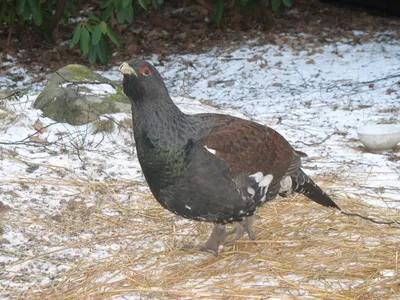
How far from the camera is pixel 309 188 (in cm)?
418

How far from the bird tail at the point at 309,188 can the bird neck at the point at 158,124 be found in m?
0.96

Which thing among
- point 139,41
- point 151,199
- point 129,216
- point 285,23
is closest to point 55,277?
point 129,216

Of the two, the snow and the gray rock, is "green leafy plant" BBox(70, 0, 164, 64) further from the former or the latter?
the gray rock

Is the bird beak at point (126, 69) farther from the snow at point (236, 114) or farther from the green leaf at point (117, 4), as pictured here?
the green leaf at point (117, 4)

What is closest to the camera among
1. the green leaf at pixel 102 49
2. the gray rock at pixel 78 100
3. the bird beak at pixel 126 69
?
the bird beak at pixel 126 69

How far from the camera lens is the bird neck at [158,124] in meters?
3.45

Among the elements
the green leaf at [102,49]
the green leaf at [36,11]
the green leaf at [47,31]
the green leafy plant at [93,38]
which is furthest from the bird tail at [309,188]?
the green leaf at [47,31]

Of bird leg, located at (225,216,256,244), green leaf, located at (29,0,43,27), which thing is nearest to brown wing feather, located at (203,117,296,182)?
bird leg, located at (225,216,256,244)

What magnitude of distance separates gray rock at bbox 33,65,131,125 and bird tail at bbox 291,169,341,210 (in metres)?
2.53

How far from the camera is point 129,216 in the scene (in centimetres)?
445

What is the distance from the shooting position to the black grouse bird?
3432mm

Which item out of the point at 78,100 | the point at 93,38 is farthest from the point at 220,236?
the point at 93,38

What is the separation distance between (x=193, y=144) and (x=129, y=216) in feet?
3.80

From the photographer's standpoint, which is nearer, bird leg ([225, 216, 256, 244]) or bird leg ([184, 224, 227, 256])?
bird leg ([184, 224, 227, 256])
